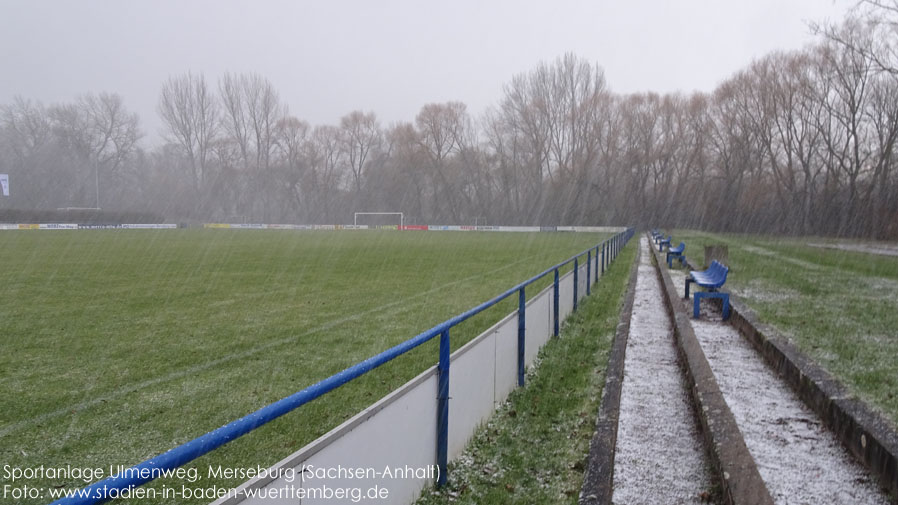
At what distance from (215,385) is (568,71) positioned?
62.2m

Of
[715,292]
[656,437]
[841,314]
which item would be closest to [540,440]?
[656,437]

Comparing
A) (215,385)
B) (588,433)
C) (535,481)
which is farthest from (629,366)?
(215,385)

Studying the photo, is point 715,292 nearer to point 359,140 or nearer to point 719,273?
point 719,273

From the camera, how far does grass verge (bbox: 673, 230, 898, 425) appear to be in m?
5.39

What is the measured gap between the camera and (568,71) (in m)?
63.2

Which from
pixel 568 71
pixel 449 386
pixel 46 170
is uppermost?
pixel 568 71

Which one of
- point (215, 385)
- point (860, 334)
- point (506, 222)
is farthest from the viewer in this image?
point (506, 222)

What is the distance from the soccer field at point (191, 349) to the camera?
4.47m

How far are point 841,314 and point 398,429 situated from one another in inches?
319

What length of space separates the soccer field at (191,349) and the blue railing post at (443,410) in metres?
1.17

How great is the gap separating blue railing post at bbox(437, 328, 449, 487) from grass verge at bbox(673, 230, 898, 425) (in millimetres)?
3023

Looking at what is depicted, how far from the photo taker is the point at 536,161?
214 feet

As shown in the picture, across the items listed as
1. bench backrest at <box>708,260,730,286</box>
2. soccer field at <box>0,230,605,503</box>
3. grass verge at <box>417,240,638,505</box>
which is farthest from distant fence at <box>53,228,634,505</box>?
bench backrest at <box>708,260,730,286</box>

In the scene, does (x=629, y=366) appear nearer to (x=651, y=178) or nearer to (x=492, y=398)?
(x=492, y=398)
